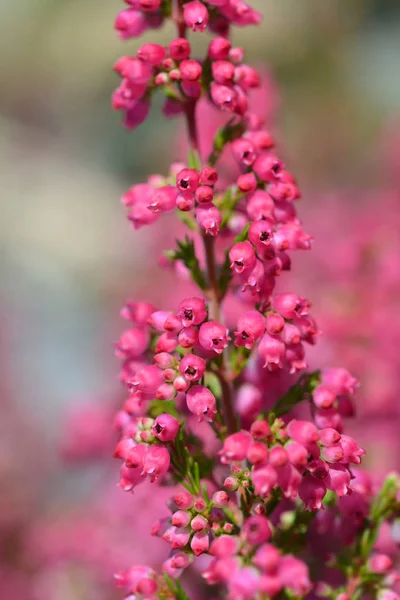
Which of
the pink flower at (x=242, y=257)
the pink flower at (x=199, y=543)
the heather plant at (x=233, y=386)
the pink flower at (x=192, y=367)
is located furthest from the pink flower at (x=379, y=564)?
the pink flower at (x=242, y=257)

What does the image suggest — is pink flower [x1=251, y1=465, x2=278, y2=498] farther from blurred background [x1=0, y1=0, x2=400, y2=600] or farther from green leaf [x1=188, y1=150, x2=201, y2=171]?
blurred background [x1=0, y1=0, x2=400, y2=600]

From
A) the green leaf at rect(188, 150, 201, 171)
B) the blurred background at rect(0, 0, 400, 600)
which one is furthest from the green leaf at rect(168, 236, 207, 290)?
the blurred background at rect(0, 0, 400, 600)

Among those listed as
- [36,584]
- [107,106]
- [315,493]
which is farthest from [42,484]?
[107,106]

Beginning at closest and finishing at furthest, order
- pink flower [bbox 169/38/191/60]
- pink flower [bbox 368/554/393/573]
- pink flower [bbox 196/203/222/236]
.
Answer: pink flower [bbox 196/203/222/236], pink flower [bbox 169/38/191/60], pink flower [bbox 368/554/393/573]

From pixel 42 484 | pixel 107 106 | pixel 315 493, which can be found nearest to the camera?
pixel 315 493

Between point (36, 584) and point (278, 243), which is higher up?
point (278, 243)

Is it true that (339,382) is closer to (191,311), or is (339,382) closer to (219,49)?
(191,311)

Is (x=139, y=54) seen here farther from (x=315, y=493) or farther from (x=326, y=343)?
(x=326, y=343)

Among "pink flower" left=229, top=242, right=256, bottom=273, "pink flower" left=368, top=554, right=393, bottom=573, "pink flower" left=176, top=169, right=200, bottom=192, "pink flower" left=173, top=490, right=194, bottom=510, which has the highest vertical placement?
"pink flower" left=176, top=169, right=200, bottom=192
